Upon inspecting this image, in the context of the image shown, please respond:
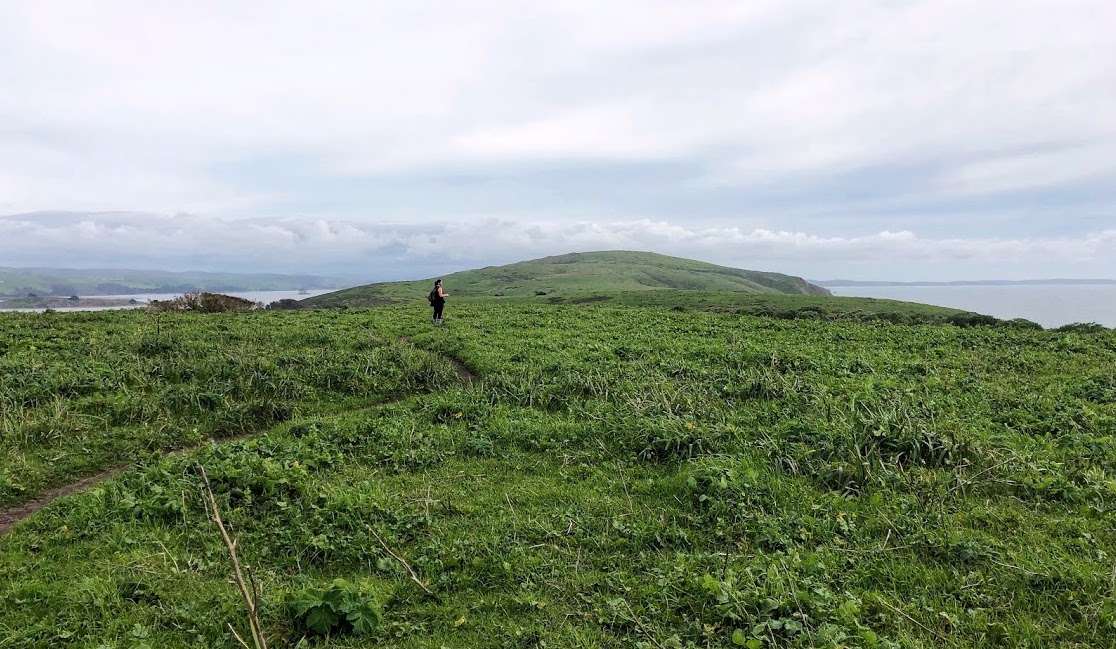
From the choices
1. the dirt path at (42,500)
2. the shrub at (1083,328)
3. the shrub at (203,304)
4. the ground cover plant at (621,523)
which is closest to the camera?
the ground cover plant at (621,523)

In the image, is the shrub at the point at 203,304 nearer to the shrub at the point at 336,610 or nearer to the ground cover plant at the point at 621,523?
the ground cover plant at the point at 621,523

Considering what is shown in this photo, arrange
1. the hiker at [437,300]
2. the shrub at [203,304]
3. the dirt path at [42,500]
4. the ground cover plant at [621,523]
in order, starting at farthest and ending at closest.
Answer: the shrub at [203,304]
the hiker at [437,300]
the dirt path at [42,500]
the ground cover plant at [621,523]

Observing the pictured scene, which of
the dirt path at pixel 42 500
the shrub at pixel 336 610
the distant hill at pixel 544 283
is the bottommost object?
the dirt path at pixel 42 500

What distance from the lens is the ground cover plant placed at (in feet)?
21.4

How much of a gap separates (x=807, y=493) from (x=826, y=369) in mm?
10376

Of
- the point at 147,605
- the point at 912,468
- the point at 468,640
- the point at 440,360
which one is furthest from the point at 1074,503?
the point at 440,360

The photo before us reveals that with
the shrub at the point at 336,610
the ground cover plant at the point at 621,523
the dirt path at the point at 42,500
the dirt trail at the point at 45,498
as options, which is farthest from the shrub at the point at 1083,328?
the dirt path at the point at 42,500

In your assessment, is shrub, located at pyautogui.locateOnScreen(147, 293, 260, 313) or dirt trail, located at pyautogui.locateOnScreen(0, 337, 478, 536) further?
shrub, located at pyautogui.locateOnScreen(147, 293, 260, 313)

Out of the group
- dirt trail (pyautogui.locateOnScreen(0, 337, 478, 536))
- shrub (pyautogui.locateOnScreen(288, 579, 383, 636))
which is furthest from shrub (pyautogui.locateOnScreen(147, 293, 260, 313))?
shrub (pyautogui.locateOnScreen(288, 579, 383, 636))

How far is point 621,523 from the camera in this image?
29.8 ft

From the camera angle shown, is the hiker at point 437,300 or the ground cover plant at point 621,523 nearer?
the ground cover plant at point 621,523

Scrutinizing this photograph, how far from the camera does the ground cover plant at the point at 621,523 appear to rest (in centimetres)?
653

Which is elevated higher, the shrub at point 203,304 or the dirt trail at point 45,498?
the shrub at point 203,304

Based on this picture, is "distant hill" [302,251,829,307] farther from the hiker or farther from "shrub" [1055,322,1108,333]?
"shrub" [1055,322,1108,333]
